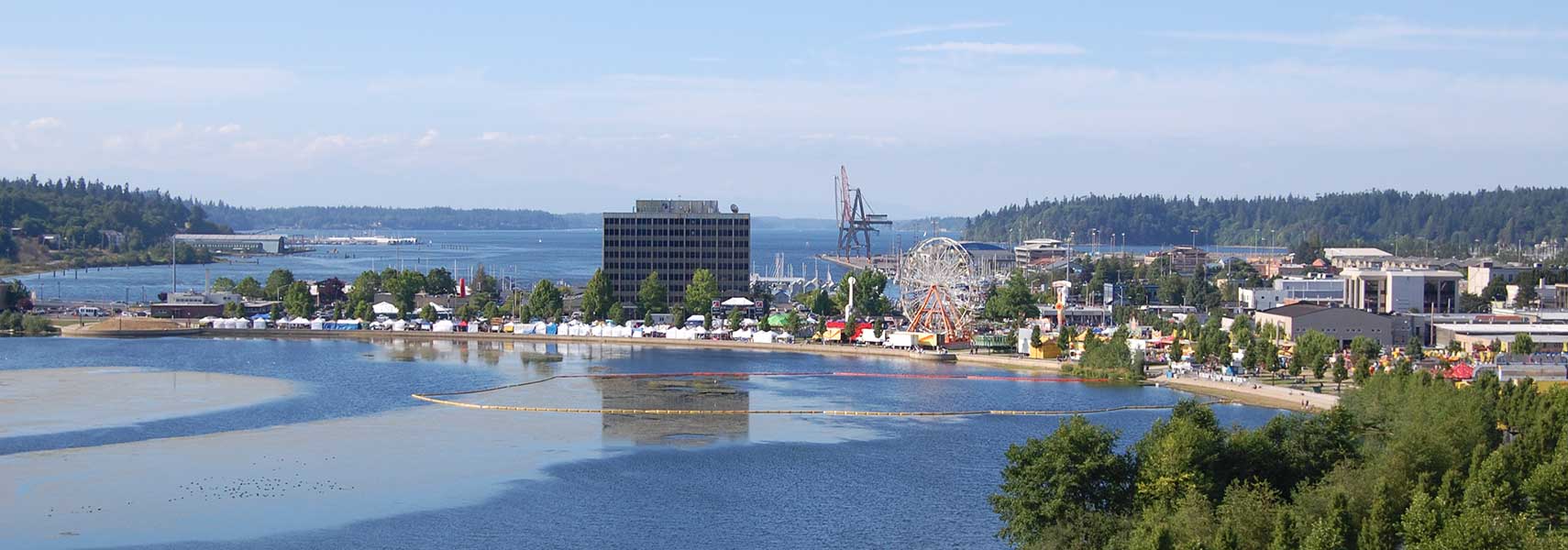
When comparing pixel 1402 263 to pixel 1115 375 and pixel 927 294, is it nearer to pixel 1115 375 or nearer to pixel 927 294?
pixel 927 294

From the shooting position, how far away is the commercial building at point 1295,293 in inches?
1593

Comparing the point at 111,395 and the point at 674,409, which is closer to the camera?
the point at 674,409

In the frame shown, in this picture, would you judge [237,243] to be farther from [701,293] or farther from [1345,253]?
[701,293]

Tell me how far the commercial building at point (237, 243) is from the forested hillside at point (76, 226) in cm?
139

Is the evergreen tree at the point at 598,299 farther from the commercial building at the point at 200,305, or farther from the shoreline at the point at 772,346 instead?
the commercial building at the point at 200,305

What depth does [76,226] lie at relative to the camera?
257 feet

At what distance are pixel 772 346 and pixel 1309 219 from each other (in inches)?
3002

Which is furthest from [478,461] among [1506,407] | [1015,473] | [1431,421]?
[1506,407]

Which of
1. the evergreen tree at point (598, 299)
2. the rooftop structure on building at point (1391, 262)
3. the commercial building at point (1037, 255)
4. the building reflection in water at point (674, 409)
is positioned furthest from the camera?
the commercial building at point (1037, 255)

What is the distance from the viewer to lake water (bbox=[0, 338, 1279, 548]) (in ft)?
49.8

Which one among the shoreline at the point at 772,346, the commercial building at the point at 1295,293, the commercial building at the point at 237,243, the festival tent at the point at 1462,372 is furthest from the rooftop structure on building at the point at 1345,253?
the commercial building at the point at 237,243

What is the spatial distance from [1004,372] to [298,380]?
39.0ft

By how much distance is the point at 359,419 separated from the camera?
22109mm

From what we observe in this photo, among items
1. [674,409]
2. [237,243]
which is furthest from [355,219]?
[674,409]
